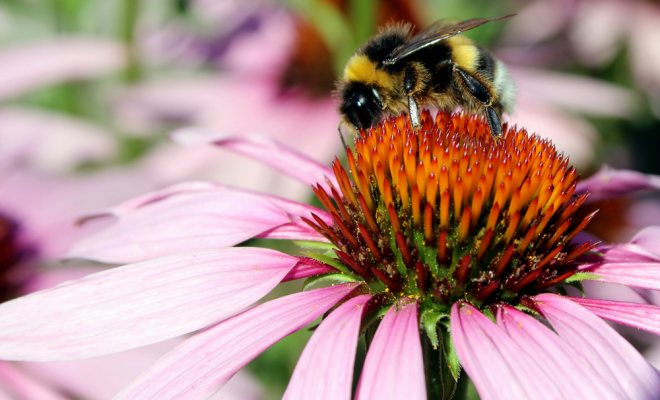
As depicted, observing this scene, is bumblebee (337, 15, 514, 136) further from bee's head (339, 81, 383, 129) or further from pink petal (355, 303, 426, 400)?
pink petal (355, 303, 426, 400)

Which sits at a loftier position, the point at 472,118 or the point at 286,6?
the point at 286,6

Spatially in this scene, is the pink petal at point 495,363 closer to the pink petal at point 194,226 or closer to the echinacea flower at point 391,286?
the echinacea flower at point 391,286

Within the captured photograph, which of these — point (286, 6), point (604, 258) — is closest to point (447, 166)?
point (604, 258)

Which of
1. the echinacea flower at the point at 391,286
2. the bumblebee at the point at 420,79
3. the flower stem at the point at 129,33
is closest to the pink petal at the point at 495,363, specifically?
the echinacea flower at the point at 391,286

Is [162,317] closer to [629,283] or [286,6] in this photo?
[629,283]

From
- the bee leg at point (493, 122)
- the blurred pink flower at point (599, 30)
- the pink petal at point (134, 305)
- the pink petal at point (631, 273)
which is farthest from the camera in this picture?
the blurred pink flower at point (599, 30)

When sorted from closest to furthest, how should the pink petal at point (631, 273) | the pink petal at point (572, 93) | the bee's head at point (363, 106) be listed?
the pink petal at point (631, 273)
the bee's head at point (363, 106)
the pink petal at point (572, 93)
